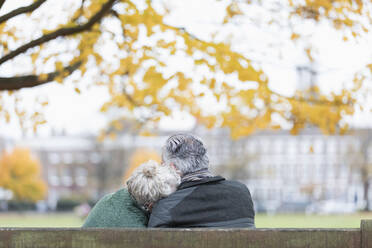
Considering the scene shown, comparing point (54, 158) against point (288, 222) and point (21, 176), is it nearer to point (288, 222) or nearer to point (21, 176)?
point (21, 176)

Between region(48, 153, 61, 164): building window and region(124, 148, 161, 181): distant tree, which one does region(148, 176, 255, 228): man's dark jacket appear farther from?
region(48, 153, 61, 164): building window

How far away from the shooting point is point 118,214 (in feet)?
9.83

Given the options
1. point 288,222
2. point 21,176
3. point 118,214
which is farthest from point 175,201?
point 21,176

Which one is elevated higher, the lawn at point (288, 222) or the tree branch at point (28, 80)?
the tree branch at point (28, 80)

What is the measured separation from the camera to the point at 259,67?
19.0ft

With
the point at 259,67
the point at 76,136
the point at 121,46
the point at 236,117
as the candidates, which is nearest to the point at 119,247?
the point at 259,67

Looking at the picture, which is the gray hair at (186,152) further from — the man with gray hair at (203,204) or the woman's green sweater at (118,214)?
the woman's green sweater at (118,214)

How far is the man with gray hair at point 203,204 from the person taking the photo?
2.82 metres

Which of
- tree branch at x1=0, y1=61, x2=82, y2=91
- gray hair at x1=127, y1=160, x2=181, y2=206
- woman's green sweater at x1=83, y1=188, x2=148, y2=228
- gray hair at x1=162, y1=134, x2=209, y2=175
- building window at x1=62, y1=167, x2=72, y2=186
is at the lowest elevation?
building window at x1=62, y1=167, x2=72, y2=186

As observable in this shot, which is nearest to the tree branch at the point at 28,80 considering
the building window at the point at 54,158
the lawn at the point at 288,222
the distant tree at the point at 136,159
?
the lawn at the point at 288,222

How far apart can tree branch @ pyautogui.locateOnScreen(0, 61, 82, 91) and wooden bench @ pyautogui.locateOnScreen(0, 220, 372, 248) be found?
3735 millimetres

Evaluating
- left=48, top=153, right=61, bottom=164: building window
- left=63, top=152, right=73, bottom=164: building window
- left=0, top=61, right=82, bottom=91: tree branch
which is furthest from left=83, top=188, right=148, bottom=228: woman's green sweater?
left=48, top=153, right=61, bottom=164: building window

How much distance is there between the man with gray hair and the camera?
9.26ft

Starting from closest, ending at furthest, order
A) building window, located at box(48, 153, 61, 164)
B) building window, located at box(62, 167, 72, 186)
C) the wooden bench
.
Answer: the wooden bench → building window, located at box(62, 167, 72, 186) → building window, located at box(48, 153, 61, 164)
